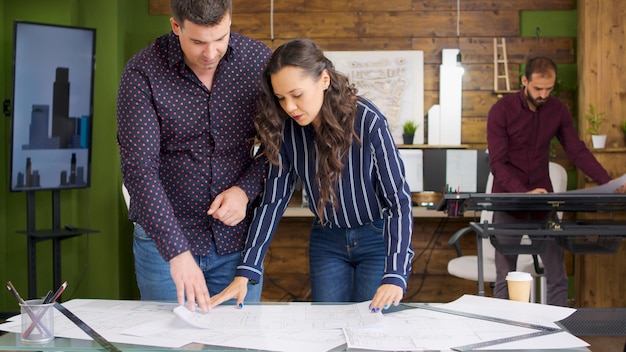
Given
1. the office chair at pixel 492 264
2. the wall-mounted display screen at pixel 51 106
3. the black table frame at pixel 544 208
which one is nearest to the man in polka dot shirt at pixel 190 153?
the black table frame at pixel 544 208

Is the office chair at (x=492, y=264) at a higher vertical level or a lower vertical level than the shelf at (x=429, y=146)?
lower

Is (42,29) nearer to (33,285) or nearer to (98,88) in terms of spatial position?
(98,88)

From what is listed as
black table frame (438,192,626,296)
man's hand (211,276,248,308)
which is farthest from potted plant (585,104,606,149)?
man's hand (211,276,248,308)

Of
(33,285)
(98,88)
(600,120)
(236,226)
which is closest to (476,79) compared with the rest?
(600,120)

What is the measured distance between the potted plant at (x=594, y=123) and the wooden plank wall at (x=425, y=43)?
309mm

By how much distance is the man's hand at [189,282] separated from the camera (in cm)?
184

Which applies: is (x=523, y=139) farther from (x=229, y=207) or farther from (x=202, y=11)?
(x=202, y=11)

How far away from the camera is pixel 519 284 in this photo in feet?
6.31

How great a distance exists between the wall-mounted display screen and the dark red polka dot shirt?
2703 millimetres

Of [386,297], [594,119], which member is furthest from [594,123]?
[386,297]

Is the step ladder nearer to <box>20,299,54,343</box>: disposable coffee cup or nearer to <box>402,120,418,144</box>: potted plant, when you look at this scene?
<box>402,120,418,144</box>: potted plant

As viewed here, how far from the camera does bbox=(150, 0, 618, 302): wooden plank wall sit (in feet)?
18.3

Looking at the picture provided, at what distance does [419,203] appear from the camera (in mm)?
5613

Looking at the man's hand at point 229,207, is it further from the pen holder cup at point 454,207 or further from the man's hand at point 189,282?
the pen holder cup at point 454,207
